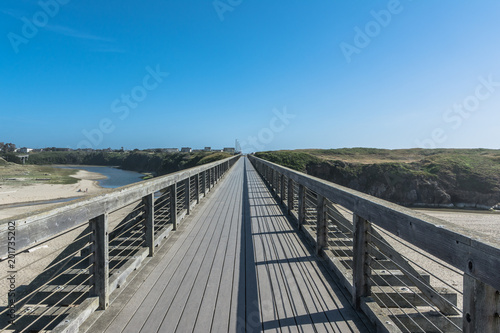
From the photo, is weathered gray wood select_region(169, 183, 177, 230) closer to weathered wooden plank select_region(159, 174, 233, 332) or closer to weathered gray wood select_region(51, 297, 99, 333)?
weathered wooden plank select_region(159, 174, 233, 332)

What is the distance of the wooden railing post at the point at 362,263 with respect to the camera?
224 centimetres

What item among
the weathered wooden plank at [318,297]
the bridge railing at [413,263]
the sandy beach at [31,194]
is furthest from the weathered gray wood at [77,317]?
the sandy beach at [31,194]

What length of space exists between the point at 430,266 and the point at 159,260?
13.9 m

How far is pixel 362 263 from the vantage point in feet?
7.38

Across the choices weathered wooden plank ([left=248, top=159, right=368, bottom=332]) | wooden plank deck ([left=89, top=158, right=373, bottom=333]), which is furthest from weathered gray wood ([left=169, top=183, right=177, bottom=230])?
weathered wooden plank ([left=248, top=159, right=368, bottom=332])

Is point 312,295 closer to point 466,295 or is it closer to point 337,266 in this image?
point 337,266

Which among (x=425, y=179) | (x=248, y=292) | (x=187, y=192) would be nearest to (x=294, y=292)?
(x=248, y=292)

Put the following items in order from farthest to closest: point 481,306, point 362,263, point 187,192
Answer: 1. point 187,192
2. point 362,263
3. point 481,306

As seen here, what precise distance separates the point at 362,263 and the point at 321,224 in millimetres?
1154

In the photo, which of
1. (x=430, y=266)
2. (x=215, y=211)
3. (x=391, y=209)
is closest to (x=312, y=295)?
(x=391, y=209)

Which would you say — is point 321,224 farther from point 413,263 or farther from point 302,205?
point 413,263

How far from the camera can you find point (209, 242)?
4.08m

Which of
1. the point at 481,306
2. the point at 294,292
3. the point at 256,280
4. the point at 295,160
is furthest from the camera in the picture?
the point at 295,160

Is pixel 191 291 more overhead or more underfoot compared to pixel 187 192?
more underfoot
